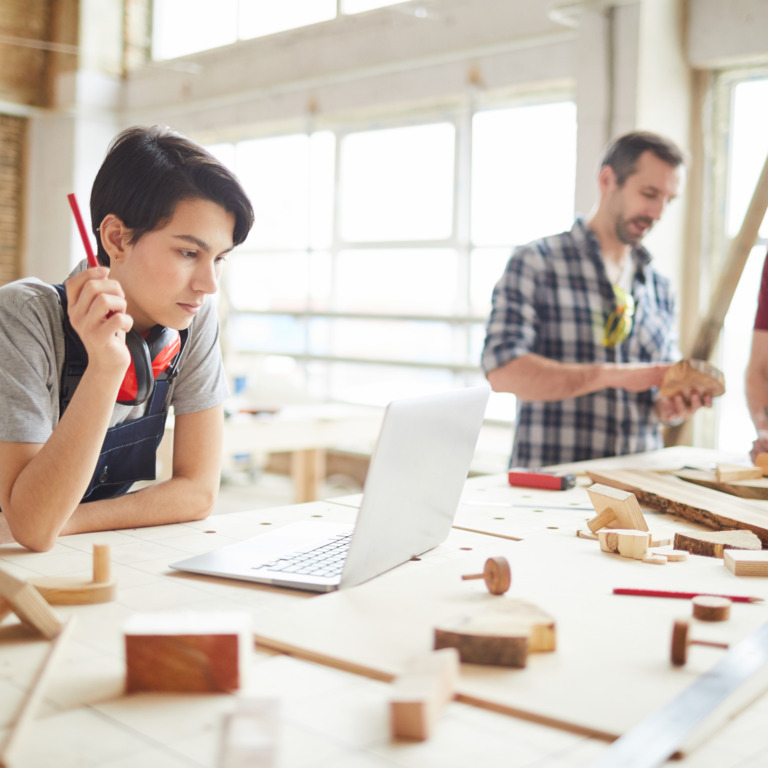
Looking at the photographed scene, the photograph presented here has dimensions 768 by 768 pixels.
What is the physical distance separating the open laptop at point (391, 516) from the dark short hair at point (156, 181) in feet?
1.80

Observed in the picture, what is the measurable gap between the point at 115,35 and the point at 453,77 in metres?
3.74

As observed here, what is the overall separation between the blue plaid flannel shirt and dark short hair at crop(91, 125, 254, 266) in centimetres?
121

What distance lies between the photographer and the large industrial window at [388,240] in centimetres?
540

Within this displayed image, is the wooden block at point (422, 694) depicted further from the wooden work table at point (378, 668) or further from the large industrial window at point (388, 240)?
the large industrial window at point (388, 240)

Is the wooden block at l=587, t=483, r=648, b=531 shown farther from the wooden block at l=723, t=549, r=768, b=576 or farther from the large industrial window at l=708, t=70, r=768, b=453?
the large industrial window at l=708, t=70, r=768, b=453

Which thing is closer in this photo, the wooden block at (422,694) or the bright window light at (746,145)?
the wooden block at (422,694)

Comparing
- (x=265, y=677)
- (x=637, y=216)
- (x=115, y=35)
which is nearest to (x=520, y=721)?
(x=265, y=677)

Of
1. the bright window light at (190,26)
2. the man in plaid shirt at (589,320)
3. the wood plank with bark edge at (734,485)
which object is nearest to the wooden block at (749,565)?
the wood plank with bark edge at (734,485)

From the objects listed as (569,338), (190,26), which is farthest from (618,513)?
(190,26)

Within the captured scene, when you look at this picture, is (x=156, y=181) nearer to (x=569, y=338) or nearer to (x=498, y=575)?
(x=498, y=575)

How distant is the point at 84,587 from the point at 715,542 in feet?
3.03

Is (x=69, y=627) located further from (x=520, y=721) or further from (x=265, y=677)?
(x=520, y=721)

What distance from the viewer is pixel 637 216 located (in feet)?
8.68

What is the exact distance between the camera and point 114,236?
5.05 ft
